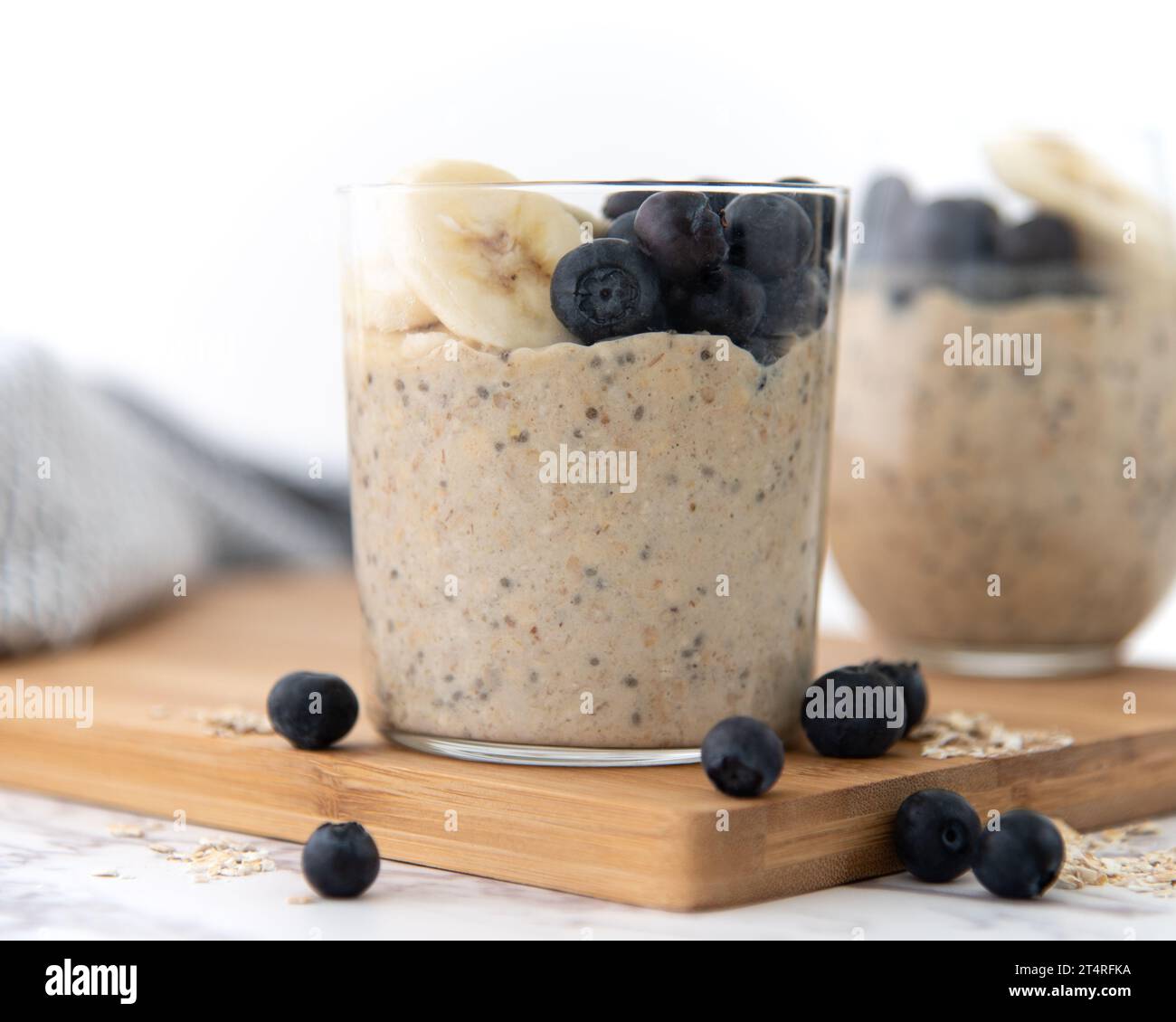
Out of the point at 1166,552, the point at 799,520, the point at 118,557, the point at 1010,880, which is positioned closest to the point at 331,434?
the point at 118,557

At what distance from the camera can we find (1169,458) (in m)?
1.25

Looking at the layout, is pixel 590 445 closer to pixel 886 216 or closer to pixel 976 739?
pixel 976 739

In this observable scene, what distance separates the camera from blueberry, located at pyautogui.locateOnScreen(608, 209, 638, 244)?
2.74ft

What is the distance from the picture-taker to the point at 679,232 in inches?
32.6

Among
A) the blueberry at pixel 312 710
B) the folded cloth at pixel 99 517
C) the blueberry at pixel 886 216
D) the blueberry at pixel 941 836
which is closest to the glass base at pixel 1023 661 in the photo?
the blueberry at pixel 886 216

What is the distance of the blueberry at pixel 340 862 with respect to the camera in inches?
31.2

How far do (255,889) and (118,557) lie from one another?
649 mm

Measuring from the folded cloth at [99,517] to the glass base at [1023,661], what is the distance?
698 millimetres

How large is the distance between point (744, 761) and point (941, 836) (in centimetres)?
12

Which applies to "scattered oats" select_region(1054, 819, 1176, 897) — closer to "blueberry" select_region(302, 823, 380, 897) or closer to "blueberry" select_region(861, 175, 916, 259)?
"blueberry" select_region(302, 823, 380, 897)

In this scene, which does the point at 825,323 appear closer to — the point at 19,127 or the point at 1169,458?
the point at 1169,458

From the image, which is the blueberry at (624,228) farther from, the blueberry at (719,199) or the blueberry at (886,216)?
the blueberry at (886,216)

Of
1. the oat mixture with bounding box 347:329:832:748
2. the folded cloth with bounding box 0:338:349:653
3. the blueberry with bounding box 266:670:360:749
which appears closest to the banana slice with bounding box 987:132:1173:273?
the oat mixture with bounding box 347:329:832:748

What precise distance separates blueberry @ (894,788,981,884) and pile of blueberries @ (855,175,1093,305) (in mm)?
497
